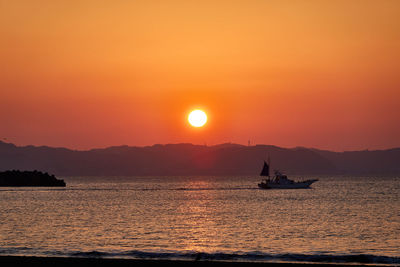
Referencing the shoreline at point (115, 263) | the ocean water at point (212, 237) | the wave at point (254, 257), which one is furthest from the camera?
the ocean water at point (212, 237)

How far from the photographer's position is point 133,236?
170ft

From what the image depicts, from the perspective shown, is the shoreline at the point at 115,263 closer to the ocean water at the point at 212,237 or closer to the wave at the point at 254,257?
the wave at the point at 254,257

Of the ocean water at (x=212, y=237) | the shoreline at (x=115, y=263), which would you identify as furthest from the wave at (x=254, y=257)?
the shoreline at (x=115, y=263)

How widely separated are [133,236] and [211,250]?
10992 mm

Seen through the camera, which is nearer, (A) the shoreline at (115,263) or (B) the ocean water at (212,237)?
(A) the shoreline at (115,263)

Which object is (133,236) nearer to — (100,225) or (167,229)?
(167,229)

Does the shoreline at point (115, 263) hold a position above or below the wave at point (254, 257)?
above

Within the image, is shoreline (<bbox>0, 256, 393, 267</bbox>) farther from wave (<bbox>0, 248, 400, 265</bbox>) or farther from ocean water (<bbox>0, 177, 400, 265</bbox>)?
ocean water (<bbox>0, 177, 400, 265</bbox>)

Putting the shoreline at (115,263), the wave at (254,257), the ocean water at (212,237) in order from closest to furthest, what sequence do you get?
the shoreline at (115,263) < the wave at (254,257) < the ocean water at (212,237)

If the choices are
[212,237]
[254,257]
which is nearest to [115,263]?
[254,257]

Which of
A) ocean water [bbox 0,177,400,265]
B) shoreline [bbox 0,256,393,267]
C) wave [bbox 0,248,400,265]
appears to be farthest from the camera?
ocean water [bbox 0,177,400,265]

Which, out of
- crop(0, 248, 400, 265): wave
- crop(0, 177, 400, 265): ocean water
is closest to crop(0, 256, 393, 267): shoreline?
crop(0, 248, 400, 265): wave

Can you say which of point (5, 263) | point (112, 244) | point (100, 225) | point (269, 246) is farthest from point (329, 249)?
point (100, 225)

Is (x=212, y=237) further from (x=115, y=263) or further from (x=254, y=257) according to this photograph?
(x=115, y=263)
